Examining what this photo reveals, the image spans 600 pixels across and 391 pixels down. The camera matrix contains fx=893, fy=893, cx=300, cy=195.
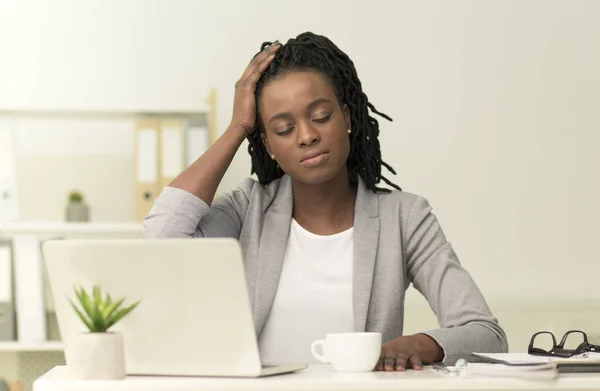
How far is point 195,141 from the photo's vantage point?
324 centimetres

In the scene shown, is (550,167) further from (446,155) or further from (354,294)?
(354,294)

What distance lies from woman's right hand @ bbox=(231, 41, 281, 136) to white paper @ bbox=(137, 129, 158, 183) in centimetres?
133

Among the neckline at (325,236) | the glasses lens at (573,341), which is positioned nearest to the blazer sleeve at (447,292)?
the neckline at (325,236)

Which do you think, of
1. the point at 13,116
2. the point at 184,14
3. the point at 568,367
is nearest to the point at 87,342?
the point at 568,367

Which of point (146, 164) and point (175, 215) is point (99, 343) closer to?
point (175, 215)

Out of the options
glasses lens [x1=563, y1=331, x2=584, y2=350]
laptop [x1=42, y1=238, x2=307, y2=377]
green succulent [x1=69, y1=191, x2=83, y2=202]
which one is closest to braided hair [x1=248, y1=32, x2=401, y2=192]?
laptop [x1=42, y1=238, x2=307, y2=377]

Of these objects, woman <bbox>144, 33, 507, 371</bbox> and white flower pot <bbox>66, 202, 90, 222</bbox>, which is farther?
white flower pot <bbox>66, 202, 90, 222</bbox>

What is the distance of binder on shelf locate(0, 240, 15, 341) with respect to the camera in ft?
10.3

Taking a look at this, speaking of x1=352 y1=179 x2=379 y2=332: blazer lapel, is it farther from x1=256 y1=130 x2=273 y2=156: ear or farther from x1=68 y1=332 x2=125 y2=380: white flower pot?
x1=68 y1=332 x2=125 y2=380: white flower pot

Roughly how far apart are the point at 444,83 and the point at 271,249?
6.20ft

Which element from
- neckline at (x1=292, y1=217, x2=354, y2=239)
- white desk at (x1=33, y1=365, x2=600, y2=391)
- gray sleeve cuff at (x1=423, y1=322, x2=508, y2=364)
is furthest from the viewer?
neckline at (x1=292, y1=217, x2=354, y2=239)

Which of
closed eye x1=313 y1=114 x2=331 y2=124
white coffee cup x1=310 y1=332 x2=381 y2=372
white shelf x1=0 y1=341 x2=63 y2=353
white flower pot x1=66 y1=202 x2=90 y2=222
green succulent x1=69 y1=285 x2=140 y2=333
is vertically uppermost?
→ closed eye x1=313 y1=114 x2=331 y2=124

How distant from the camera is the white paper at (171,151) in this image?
3.21 meters

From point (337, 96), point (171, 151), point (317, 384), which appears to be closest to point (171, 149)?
point (171, 151)
